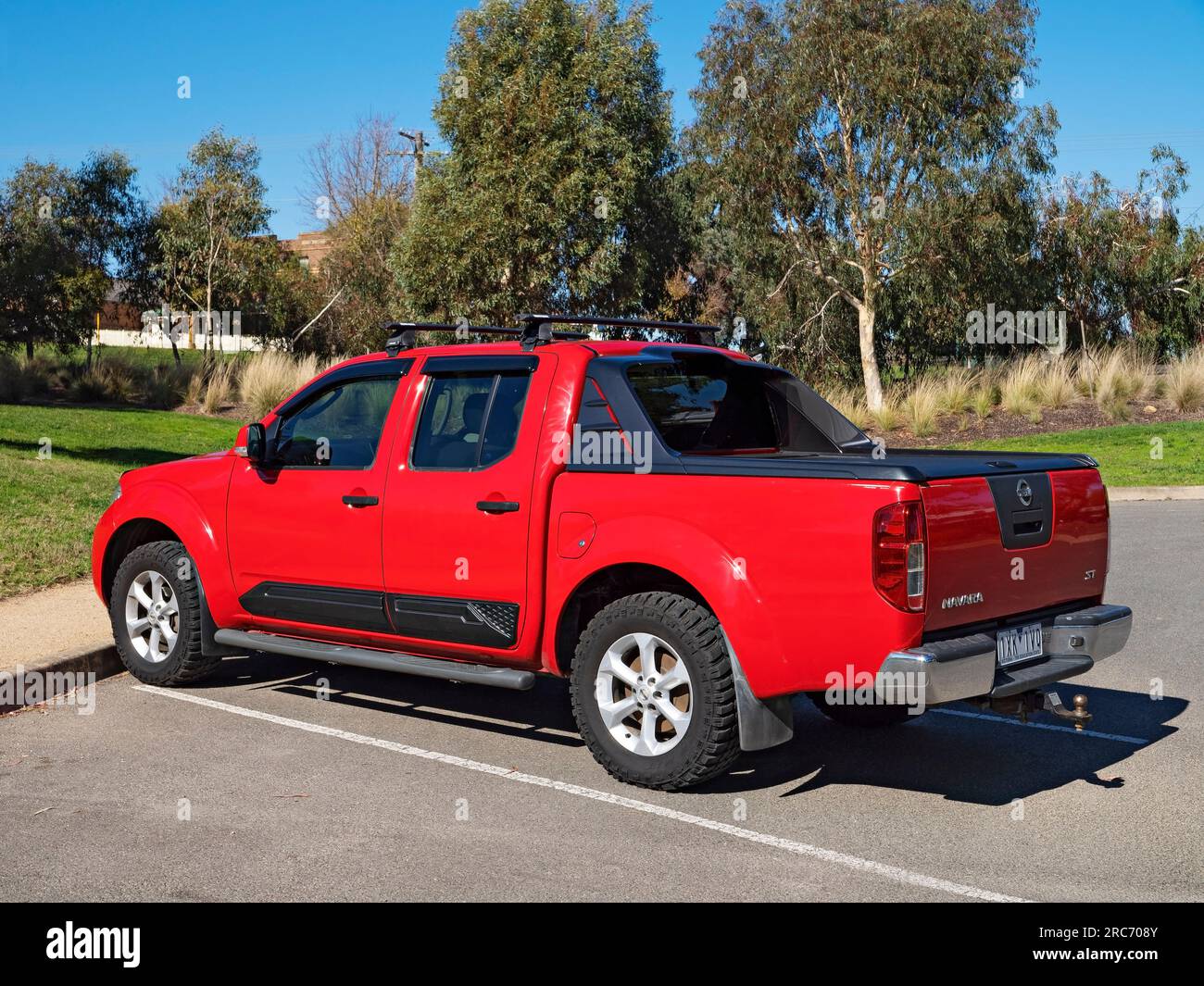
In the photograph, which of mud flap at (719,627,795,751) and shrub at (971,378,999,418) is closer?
mud flap at (719,627,795,751)

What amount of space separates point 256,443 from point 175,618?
4.45ft

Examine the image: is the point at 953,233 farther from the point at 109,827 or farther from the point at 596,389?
the point at 109,827

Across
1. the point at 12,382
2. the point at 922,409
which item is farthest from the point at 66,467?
the point at 922,409

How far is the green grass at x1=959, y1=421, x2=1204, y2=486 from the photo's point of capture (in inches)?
773

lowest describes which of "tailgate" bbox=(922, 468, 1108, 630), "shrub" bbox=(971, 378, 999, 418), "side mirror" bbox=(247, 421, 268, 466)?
"tailgate" bbox=(922, 468, 1108, 630)

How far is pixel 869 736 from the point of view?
6793 millimetres

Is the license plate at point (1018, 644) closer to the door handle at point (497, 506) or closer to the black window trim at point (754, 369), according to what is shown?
the black window trim at point (754, 369)

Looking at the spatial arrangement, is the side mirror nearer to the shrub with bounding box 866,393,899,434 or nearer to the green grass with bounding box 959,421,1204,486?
the green grass with bounding box 959,421,1204,486

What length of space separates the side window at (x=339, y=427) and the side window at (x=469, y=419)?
0.98 feet

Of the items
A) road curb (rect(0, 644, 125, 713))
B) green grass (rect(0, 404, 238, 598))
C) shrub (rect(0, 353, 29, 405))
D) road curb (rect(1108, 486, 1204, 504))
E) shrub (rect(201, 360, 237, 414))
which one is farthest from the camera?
shrub (rect(201, 360, 237, 414))

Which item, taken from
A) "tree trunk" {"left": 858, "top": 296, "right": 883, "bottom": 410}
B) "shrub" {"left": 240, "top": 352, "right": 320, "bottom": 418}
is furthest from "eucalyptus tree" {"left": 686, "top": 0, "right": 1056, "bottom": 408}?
"shrub" {"left": 240, "top": 352, "right": 320, "bottom": 418}

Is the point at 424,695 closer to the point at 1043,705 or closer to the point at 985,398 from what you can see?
the point at 1043,705

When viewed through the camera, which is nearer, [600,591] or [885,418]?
[600,591]

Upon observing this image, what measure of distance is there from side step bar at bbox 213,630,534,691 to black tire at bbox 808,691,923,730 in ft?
5.76
